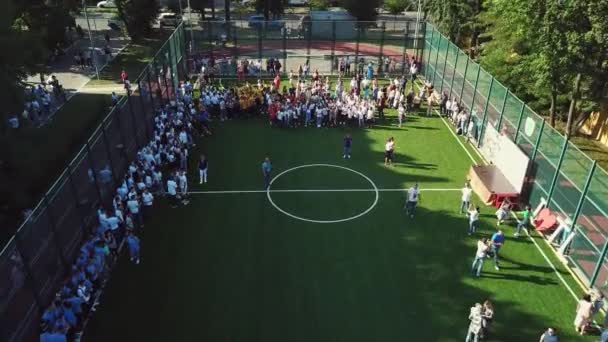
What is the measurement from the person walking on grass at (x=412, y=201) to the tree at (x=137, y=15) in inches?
1300

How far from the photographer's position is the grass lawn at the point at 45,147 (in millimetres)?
16875

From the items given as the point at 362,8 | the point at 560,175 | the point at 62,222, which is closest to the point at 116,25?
the point at 362,8

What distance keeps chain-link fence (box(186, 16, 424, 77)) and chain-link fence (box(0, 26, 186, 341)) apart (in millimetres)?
11551

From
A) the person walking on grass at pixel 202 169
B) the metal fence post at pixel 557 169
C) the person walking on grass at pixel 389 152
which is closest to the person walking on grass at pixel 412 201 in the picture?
the person walking on grass at pixel 389 152

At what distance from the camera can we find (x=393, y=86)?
91.9 ft

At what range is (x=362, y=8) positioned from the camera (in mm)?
47812

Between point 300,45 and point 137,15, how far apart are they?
15.9 m

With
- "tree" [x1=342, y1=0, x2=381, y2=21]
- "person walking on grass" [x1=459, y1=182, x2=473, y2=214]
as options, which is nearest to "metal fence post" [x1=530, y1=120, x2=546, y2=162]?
"person walking on grass" [x1=459, y1=182, x2=473, y2=214]

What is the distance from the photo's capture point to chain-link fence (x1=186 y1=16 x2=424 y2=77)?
33625 mm

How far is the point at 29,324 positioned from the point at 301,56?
26134mm

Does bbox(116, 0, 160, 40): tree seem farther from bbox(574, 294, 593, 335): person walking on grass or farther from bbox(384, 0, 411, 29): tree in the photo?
bbox(574, 294, 593, 335): person walking on grass

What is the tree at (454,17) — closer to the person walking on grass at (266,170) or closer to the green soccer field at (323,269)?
the green soccer field at (323,269)

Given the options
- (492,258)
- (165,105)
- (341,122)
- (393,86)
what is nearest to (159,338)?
(492,258)

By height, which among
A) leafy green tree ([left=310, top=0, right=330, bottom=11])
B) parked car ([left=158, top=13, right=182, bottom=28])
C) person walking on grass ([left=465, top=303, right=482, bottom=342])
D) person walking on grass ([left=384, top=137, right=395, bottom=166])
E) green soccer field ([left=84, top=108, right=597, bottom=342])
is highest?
leafy green tree ([left=310, top=0, right=330, bottom=11])
